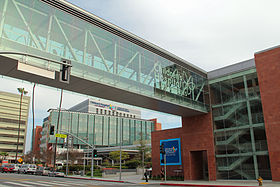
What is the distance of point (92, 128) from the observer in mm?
102188

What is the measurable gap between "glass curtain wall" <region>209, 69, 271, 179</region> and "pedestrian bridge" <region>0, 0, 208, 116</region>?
338cm

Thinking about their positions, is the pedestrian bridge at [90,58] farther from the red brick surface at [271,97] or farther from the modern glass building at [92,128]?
the modern glass building at [92,128]

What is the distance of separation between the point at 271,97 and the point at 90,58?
19044mm

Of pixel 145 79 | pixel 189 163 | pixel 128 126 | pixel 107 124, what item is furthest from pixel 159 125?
pixel 145 79

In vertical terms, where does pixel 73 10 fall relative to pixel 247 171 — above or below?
above

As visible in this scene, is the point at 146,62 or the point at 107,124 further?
the point at 107,124

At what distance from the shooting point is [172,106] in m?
28.0

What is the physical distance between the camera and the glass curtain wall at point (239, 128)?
26.3 m

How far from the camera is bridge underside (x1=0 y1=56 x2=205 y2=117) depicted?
58.7 feet

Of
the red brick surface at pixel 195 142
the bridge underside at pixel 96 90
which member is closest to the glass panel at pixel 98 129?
the red brick surface at pixel 195 142

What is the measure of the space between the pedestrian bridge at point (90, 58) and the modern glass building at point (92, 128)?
65.5m

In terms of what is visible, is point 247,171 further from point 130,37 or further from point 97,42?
point 97,42

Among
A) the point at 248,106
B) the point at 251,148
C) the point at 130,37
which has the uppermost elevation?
the point at 130,37

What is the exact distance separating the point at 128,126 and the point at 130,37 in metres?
90.1
